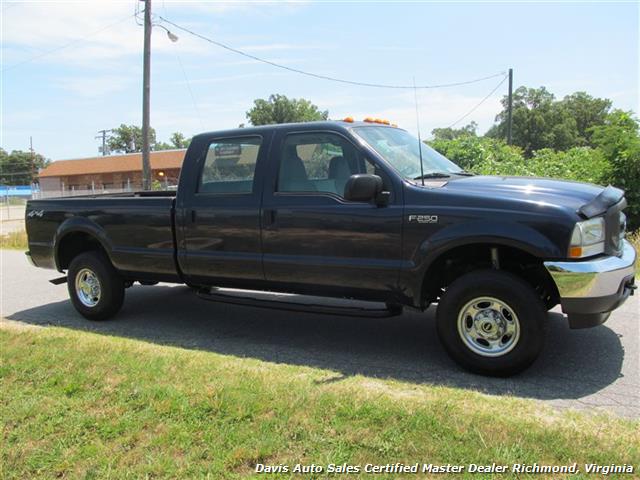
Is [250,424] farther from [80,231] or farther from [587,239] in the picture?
[80,231]

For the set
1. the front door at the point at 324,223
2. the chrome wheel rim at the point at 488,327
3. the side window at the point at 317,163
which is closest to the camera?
the chrome wheel rim at the point at 488,327

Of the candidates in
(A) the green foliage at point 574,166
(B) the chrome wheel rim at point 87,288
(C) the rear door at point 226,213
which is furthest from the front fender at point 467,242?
(A) the green foliage at point 574,166

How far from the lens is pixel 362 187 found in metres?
4.31

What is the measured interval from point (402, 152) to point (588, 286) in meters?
1.93

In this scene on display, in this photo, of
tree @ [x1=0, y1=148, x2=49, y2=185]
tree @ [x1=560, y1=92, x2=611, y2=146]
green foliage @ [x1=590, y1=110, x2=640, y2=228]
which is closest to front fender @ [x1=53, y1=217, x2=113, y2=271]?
green foliage @ [x1=590, y1=110, x2=640, y2=228]

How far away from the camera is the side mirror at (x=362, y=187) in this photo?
4.31 metres

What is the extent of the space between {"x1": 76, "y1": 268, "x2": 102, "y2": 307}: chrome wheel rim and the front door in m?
2.46

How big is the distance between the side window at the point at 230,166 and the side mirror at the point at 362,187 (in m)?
1.21

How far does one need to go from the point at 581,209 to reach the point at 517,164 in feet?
43.2

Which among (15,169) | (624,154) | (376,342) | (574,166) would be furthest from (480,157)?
(15,169)

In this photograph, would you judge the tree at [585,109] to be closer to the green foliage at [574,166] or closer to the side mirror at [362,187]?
the green foliage at [574,166]

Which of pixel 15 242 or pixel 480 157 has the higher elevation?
pixel 480 157

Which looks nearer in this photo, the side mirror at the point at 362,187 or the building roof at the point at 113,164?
the side mirror at the point at 362,187

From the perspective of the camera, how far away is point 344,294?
483cm
